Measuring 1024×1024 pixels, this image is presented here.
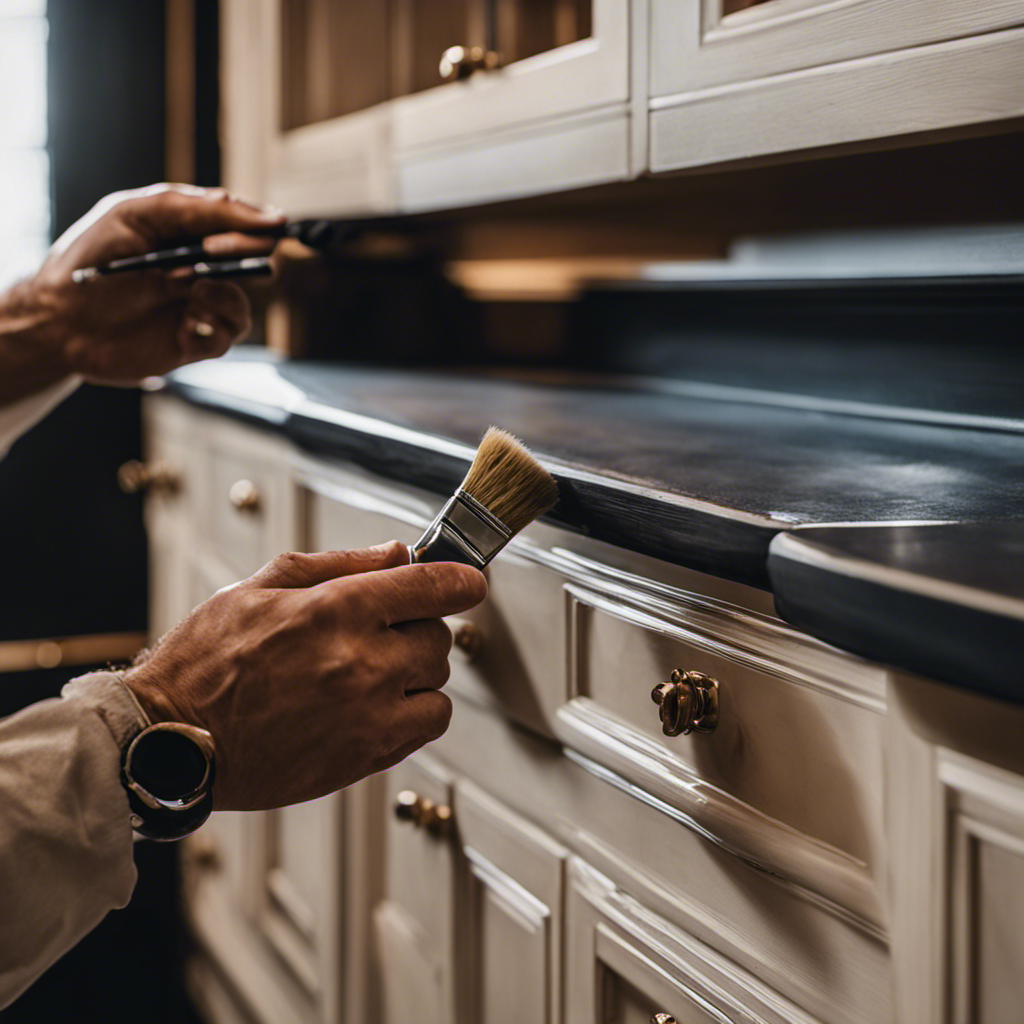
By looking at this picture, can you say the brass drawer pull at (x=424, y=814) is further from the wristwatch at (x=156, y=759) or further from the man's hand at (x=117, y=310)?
the man's hand at (x=117, y=310)

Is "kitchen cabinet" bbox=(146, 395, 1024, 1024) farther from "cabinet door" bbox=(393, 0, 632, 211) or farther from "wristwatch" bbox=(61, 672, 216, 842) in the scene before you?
"cabinet door" bbox=(393, 0, 632, 211)

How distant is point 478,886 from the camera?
2.31ft

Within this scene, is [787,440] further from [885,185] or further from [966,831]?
[966,831]

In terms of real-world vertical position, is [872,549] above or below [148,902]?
above

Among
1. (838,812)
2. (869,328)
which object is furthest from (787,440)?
(838,812)

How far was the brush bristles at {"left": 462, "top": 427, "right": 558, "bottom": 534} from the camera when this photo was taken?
0.49m

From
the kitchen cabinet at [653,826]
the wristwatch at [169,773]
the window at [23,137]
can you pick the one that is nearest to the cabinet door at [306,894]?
the kitchen cabinet at [653,826]

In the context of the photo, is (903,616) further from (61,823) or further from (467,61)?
(467,61)

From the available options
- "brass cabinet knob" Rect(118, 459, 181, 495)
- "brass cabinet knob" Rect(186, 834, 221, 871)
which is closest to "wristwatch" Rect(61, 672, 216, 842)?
"brass cabinet knob" Rect(186, 834, 221, 871)

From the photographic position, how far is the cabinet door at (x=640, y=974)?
1.53 feet

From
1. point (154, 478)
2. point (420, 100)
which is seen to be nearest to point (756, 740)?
point (420, 100)

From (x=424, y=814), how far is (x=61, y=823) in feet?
0.96

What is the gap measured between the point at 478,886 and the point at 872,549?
450mm

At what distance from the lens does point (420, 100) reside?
1.12 metres
